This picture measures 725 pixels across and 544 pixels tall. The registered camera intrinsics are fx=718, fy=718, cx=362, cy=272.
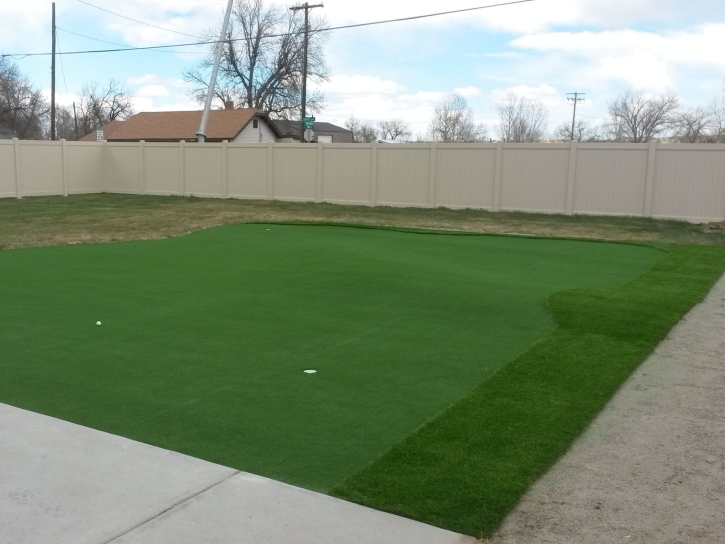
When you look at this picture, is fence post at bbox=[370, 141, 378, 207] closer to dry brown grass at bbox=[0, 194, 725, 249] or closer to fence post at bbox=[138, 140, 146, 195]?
dry brown grass at bbox=[0, 194, 725, 249]

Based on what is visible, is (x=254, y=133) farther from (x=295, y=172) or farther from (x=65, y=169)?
(x=295, y=172)

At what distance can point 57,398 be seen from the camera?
5184 millimetres

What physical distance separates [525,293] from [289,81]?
46.2m

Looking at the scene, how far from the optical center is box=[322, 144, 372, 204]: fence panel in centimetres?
2427

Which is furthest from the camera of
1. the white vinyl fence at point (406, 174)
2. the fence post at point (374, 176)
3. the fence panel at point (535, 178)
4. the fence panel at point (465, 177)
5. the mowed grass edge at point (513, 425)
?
the fence post at point (374, 176)

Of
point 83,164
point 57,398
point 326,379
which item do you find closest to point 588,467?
point 326,379

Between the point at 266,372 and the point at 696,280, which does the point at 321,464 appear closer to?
the point at 266,372

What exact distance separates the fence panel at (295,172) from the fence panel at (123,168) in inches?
280

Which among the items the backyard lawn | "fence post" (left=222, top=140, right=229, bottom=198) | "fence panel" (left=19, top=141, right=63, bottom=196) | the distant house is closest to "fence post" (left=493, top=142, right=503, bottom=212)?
the backyard lawn

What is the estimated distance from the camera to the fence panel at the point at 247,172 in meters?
26.3

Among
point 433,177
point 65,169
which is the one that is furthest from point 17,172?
point 433,177

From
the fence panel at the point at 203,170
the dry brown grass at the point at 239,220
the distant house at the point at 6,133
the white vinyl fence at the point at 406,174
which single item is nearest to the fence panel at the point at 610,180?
the white vinyl fence at the point at 406,174

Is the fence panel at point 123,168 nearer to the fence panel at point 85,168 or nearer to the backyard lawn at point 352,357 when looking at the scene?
the fence panel at point 85,168

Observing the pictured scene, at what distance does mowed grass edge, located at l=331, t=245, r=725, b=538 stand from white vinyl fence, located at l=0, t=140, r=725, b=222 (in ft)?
Result: 40.3
